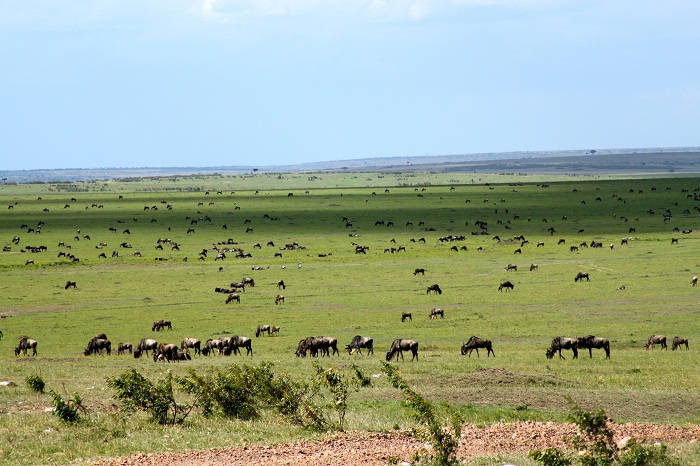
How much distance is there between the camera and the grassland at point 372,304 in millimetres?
17703

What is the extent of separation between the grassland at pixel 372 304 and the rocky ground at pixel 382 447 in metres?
0.90

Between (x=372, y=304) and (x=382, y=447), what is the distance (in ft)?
92.2

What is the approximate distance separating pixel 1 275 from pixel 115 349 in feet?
83.7

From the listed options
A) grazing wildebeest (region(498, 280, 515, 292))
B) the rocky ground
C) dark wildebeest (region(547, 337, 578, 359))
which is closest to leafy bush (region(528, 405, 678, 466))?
the rocky ground

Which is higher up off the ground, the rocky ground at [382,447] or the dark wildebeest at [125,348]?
the rocky ground at [382,447]

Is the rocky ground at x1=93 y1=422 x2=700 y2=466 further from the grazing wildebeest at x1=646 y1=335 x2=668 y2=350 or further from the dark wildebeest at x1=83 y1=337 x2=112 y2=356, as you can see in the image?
the dark wildebeest at x1=83 y1=337 x2=112 y2=356

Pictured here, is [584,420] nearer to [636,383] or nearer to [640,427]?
[640,427]

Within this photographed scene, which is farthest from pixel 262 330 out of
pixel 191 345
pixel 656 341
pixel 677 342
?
pixel 677 342

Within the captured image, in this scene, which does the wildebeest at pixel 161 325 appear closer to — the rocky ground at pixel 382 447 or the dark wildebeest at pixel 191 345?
the dark wildebeest at pixel 191 345

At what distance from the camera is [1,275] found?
5350 centimetres

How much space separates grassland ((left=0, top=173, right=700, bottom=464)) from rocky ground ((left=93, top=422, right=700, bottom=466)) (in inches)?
35.2

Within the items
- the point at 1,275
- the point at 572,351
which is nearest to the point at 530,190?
the point at 1,275

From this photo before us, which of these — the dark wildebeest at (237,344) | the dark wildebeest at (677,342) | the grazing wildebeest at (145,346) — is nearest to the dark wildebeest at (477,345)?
the dark wildebeest at (677,342)

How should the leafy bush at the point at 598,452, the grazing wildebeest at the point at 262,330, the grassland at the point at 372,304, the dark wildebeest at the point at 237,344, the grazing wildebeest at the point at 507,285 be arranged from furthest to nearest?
1. the grazing wildebeest at the point at 507,285
2. the grazing wildebeest at the point at 262,330
3. the dark wildebeest at the point at 237,344
4. the grassland at the point at 372,304
5. the leafy bush at the point at 598,452
